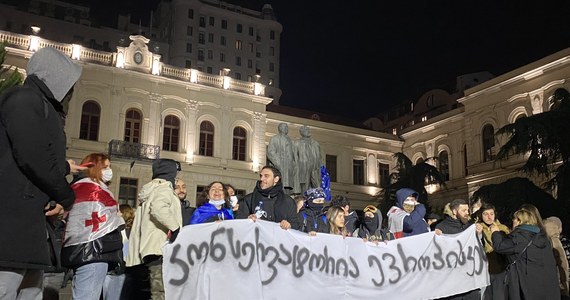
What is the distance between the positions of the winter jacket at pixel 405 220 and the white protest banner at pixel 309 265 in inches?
13.4

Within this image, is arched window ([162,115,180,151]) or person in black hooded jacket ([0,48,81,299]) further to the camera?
arched window ([162,115,180,151])

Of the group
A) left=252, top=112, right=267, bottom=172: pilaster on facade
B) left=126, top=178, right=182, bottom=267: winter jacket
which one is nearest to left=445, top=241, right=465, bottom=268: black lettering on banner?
left=126, top=178, right=182, bottom=267: winter jacket

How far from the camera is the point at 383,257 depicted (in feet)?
18.3

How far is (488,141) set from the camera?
27.7 m

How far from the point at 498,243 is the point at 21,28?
52306mm

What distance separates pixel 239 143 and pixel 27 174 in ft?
84.0

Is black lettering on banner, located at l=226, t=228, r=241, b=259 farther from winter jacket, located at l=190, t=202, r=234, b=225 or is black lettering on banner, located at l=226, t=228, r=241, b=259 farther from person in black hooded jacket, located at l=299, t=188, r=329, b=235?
person in black hooded jacket, located at l=299, t=188, r=329, b=235

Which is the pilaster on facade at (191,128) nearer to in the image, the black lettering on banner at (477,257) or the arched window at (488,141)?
the arched window at (488,141)

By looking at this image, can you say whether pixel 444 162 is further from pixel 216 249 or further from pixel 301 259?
pixel 216 249

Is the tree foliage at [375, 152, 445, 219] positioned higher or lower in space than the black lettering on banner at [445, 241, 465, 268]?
higher

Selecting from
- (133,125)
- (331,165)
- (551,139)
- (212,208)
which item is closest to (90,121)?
(133,125)

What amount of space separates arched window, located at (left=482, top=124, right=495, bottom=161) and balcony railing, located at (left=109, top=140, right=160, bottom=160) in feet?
A: 58.2

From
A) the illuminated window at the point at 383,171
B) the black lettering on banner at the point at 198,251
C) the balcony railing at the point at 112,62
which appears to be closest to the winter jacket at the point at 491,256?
the black lettering on banner at the point at 198,251

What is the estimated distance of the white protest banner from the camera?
4.54 metres
